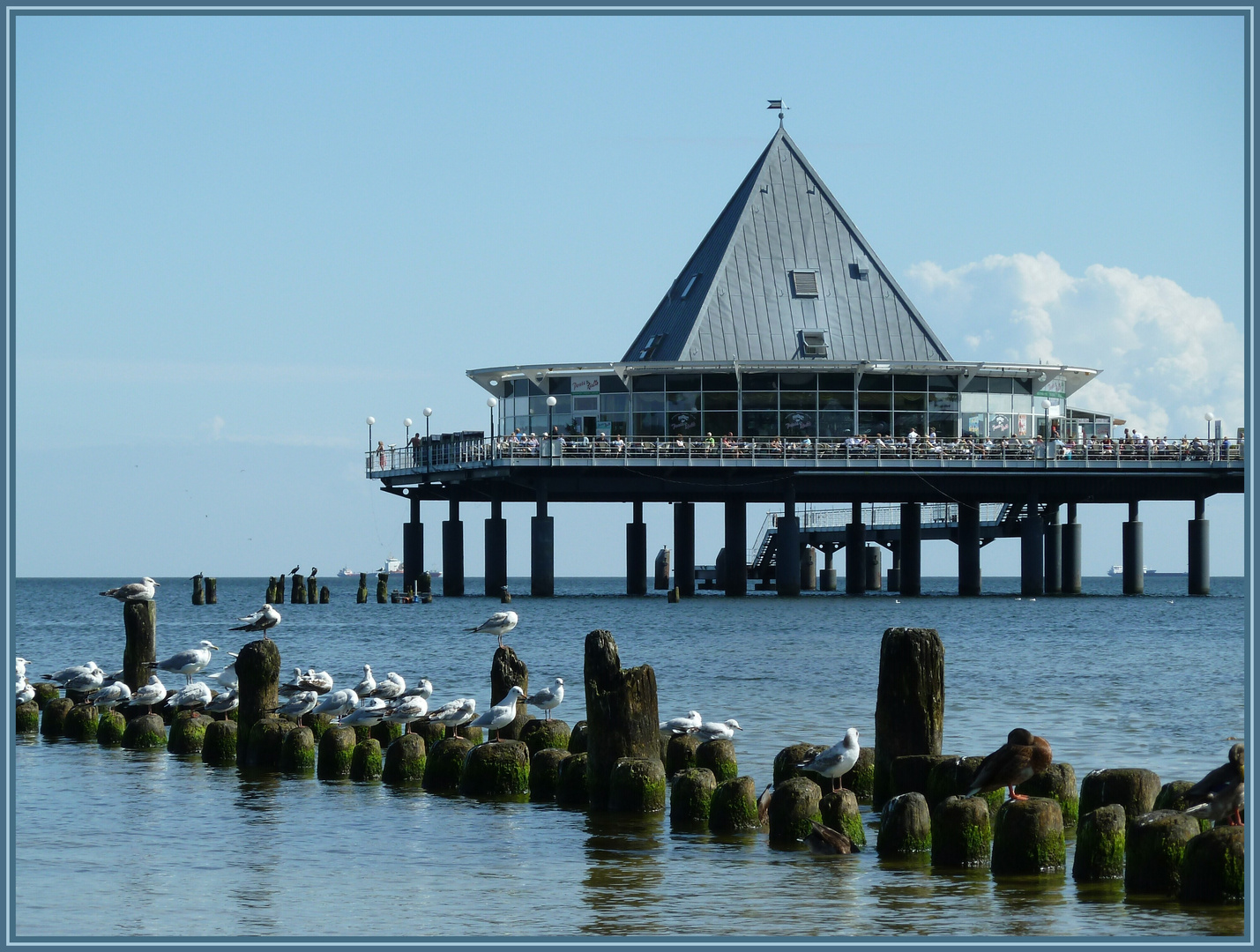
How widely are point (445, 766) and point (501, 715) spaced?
1.27m

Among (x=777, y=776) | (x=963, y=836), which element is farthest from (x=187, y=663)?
(x=963, y=836)

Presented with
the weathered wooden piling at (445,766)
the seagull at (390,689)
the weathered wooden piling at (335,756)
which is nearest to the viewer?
the weathered wooden piling at (445,766)

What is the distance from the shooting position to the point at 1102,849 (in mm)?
14914

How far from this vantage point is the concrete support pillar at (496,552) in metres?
74.2

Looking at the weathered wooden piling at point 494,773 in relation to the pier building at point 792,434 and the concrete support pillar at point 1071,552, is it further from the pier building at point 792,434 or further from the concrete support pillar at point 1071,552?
the concrete support pillar at point 1071,552

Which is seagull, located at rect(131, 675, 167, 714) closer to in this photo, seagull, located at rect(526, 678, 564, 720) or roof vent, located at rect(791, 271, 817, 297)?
seagull, located at rect(526, 678, 564, 720)

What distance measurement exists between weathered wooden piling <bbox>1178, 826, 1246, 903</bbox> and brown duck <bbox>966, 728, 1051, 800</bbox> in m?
2.19

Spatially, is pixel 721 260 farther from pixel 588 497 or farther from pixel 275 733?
pixel 275 733

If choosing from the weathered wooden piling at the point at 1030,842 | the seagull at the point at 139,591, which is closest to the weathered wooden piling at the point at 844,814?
the weathered wooden piling at the point at 1030,842

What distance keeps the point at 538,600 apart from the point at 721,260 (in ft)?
63.1

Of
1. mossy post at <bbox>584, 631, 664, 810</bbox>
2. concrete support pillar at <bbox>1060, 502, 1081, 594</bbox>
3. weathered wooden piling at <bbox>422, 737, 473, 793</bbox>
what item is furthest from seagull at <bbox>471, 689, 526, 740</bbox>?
concrete support pillar at <bbox>1060, 502, 1081, 594</bbox>

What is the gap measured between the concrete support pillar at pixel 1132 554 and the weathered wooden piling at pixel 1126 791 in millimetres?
62239

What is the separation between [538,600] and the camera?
245 ft

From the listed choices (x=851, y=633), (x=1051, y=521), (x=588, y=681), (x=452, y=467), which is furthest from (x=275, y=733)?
(x=1051, y=521)
